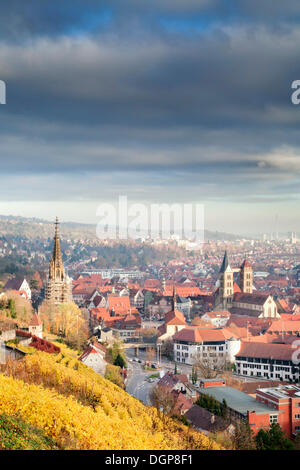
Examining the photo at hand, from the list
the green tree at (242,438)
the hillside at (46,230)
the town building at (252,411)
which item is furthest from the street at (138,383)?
the hillside at (46,230)

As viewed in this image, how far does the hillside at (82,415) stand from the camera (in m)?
7.11

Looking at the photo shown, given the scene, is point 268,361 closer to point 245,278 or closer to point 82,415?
point 82,415

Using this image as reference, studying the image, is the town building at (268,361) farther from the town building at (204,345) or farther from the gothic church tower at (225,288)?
the gothic church tower at (225,288)

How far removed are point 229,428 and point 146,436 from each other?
15.6ft

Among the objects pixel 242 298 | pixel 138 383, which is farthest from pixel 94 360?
pixel 242 298

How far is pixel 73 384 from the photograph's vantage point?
10.3 m

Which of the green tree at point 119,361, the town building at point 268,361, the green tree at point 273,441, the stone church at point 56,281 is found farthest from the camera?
the stone church at point 56,281

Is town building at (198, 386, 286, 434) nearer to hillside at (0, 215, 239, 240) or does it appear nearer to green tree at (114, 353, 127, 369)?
green tree at (114, 353, 127, 369)

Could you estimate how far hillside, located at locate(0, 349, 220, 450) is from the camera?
23.3 feet

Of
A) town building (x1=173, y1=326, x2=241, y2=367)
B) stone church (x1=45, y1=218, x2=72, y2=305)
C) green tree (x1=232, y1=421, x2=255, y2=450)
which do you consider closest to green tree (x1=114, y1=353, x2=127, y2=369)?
town building (x1=173, y1=326, x2=241, y2=367)

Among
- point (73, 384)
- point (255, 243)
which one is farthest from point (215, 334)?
point (255, 243)

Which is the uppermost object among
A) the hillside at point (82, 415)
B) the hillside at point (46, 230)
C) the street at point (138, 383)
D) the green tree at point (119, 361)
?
the hillside at point (46, 230)

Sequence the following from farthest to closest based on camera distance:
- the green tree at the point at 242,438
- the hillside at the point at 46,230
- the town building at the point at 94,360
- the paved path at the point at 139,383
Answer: the hillside at the point at 46,230 → the town building at the point at 94,360 → the paved path at the point at 139,383 → the green tree at the point at 242,438
